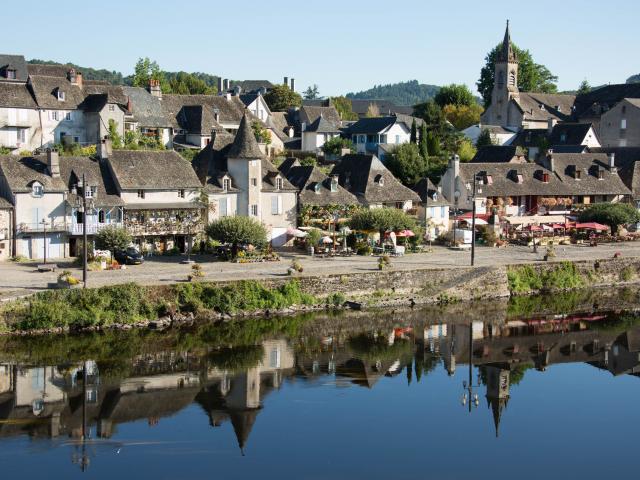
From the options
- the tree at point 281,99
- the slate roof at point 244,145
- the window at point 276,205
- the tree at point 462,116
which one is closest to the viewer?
the slate roof at point 244,145

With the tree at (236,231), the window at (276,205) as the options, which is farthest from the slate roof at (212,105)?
the tree at (236,231)

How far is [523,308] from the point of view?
5472 centimetres

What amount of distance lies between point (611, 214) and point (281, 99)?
49764mm

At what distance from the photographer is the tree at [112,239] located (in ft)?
175

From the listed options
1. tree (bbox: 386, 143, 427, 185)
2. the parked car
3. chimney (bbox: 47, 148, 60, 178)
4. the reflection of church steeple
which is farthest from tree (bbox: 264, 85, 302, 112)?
the reflection of church steeple

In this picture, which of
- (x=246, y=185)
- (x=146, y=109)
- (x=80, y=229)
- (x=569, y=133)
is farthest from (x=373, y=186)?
(x=569, y=133)

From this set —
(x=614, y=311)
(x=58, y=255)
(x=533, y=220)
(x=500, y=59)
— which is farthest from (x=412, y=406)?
(x=500, y=59)

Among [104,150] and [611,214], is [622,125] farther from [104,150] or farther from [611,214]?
[104,150]

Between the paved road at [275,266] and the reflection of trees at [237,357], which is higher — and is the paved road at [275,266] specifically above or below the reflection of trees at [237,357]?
above

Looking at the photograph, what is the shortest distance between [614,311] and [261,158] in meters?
24.0

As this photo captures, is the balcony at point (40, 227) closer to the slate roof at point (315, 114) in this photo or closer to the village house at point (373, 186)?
the village house at point (373, 186)

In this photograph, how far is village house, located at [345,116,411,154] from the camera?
3585 inches

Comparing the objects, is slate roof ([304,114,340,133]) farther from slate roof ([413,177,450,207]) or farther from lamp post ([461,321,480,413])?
lamp post ([461,321,480,413])

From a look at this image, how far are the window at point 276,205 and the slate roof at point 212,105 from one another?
18.7 meters
